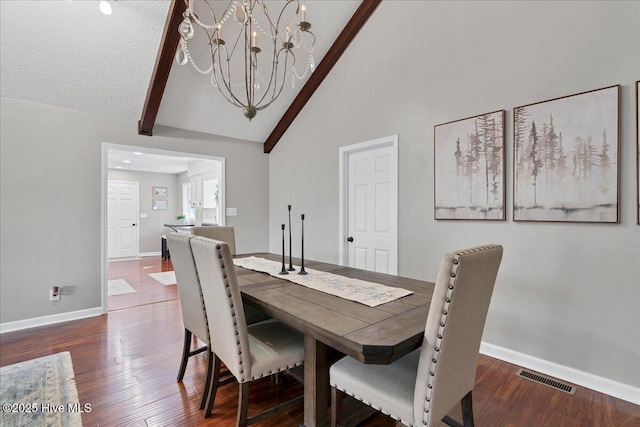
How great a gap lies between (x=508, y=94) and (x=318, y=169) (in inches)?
92.2

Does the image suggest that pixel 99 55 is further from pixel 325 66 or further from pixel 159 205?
pixel 159 205

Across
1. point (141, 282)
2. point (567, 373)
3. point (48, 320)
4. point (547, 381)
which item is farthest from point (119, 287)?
point (567, 373)

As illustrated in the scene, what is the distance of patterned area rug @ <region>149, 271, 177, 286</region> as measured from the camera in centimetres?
511

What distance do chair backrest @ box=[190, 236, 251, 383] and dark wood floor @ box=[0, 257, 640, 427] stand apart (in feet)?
1.70

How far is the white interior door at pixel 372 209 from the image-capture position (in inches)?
129

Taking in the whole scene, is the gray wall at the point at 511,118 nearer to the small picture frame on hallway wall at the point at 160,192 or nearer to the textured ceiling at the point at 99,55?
the textured ceiling at the point at 99,55

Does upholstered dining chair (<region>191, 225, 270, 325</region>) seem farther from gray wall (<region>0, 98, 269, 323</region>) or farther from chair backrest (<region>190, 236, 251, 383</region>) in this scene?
gray wall (<region>0, 98, 269, 323</region>)

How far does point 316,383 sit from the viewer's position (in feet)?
4.87

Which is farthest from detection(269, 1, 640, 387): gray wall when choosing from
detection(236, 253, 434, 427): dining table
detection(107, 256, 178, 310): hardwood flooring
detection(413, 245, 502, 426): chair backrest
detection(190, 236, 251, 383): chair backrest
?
detection(107, 256, 178, 310): hardwood flooring

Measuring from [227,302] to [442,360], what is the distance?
974 millimetres

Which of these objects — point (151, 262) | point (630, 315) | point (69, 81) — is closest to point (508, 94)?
point (630, 315)

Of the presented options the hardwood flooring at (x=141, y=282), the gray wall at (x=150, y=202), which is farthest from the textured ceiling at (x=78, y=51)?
the gray wall at (x=150, y=202)

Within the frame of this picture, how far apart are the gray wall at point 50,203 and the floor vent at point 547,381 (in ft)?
14.1

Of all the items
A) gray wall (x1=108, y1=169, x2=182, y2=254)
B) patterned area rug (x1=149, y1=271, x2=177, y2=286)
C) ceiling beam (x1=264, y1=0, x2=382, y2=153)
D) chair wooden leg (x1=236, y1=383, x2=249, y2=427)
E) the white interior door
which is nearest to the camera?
chair wooden leg (x1=236, y1=383, x2=249, y2=427)
